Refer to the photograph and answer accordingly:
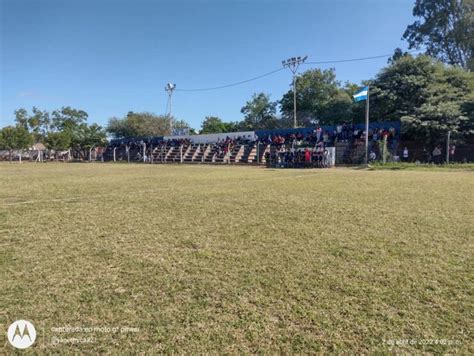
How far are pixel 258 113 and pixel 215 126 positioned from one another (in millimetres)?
13861

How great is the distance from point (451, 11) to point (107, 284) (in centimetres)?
4081

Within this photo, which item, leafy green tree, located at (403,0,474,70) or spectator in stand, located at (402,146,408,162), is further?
leafy green tree, located at (403,0,474,70)

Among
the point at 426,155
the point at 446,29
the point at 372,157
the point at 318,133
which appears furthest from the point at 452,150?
the point at 446,29

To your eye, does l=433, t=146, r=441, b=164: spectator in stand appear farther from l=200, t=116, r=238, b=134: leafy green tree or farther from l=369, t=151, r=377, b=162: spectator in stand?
l=200, t=116, r=238, b=134: leafy green tree

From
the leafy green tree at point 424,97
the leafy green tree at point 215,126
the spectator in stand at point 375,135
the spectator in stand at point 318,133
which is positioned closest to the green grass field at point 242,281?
the leafy green tree at point 424,97

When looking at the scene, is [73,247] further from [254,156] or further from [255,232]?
[254,156]

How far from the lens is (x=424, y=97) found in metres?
20.8

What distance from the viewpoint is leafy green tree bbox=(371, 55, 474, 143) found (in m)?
18.6

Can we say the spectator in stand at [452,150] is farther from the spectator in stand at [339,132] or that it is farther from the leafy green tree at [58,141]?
the leafy green tree at [58,141]

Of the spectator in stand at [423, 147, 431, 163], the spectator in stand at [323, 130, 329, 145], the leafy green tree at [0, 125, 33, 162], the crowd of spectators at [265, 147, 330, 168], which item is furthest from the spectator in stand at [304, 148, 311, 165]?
the leafy green tree at [0, 125, 33, 162]

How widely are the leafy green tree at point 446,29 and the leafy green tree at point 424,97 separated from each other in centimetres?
1171

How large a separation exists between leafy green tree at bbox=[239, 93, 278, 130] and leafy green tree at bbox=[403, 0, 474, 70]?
21297mm

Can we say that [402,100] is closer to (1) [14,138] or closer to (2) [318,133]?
(2) [318,133]

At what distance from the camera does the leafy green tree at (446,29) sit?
3006 cm
